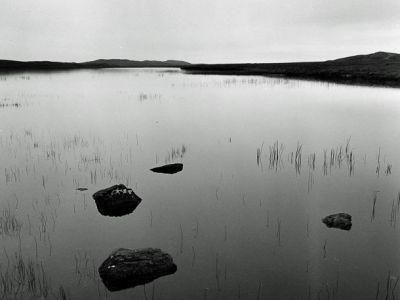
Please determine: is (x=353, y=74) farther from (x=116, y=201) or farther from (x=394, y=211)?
(x=116, y=201)

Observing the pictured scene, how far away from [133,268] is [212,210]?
11.9ft

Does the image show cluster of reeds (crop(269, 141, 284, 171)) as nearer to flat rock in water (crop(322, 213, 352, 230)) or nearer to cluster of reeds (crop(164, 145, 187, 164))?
cluster of reeds (crop(164, 145, 187, 164))

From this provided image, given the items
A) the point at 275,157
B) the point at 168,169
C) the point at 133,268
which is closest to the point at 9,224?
the point at 133,268

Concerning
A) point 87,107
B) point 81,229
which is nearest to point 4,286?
point 81,229

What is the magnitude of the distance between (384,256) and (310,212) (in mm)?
2428

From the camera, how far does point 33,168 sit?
13898 mm

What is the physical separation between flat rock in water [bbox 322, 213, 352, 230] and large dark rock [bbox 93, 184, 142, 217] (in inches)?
195

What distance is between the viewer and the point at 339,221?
892 centimetres

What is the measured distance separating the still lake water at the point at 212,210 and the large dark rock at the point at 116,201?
250 mm

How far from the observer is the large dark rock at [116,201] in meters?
9.91

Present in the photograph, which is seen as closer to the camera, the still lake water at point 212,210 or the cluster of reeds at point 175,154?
the still lake water at point 212,210

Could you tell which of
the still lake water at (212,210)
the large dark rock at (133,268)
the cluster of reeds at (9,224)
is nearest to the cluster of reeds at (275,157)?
the still lake water at (212,210)

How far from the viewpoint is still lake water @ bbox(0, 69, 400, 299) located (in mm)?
6809

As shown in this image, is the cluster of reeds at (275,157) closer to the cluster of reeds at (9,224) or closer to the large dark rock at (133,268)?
the large dark rock at (133,268)
